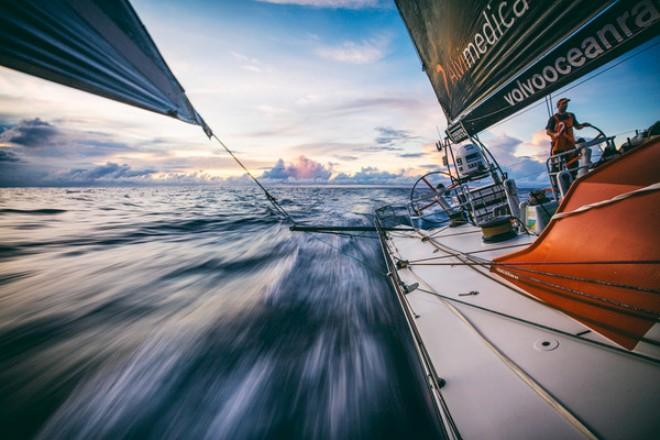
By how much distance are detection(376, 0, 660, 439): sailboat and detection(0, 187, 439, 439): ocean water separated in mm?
1160

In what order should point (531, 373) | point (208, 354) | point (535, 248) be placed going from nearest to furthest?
point (531, 373)
point (535, 248)
point (208, 354)

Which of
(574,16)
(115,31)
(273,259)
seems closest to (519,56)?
(574,16)

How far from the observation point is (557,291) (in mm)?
2232

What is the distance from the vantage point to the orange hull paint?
5.41ft

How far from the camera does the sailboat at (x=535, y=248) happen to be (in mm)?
1328

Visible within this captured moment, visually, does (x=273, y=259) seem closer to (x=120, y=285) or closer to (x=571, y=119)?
(x=120, y=285)

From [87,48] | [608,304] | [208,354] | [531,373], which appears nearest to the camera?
[87,48]

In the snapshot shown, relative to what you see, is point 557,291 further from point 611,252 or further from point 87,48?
point 87,48

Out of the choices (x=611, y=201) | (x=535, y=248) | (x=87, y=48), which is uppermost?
(x=87, y=48)

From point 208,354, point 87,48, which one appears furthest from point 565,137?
point 208,354

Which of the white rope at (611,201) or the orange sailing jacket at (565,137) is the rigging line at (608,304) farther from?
the orange sailing jacket at (565,137)

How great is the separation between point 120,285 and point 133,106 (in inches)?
271

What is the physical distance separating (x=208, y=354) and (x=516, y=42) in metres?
5.46

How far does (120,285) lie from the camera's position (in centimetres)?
672
